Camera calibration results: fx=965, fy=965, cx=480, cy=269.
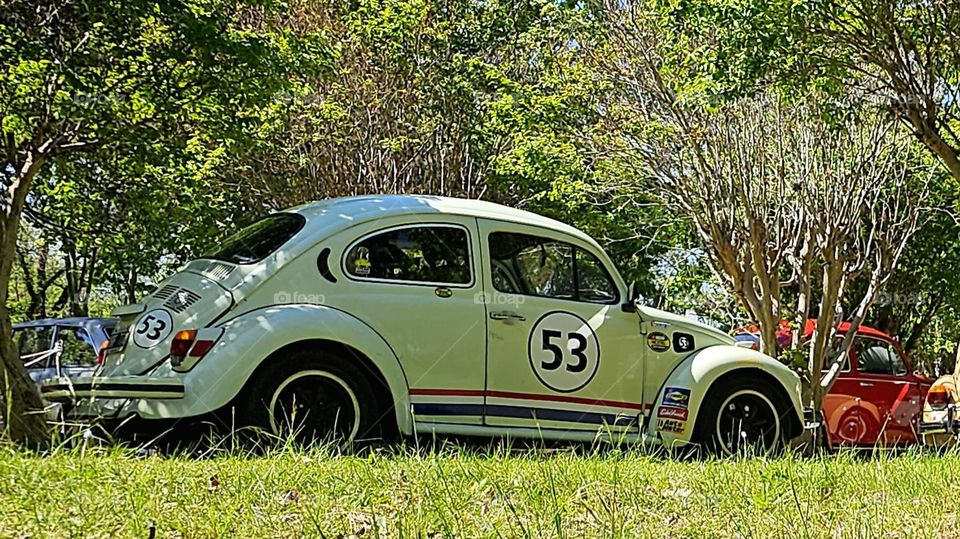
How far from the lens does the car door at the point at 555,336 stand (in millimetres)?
7387

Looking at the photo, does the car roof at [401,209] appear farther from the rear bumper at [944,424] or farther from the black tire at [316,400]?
the rear bumper at [944,424]

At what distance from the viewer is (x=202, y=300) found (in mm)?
6715

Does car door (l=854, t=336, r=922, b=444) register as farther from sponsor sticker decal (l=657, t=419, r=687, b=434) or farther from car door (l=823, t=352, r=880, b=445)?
sponsor sticker decal (l=657, t=419, r=687, b=434)

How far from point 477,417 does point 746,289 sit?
859cm

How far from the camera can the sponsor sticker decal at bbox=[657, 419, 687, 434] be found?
7859 mm

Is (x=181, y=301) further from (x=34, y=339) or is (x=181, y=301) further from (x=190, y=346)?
(x=34, y=339)

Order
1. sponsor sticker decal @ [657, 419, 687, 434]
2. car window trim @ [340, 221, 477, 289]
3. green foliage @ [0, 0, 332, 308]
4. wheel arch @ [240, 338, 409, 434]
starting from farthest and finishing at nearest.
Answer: green foliage @ [0, 0, 332, 308]
sponsor sticker decal @ [657, 419, 687, 434]
car window trim @ [340, 221, 477, 289]
wheel arch @ [240, 338, 409, 434]

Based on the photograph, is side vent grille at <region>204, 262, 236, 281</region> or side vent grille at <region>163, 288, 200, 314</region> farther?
side vent grille at <region>204, 262, 236, 281</region>

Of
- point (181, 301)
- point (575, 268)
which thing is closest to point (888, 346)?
point (575, 268)

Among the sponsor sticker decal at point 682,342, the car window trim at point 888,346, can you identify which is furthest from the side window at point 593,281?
the car window trim at point 888,346

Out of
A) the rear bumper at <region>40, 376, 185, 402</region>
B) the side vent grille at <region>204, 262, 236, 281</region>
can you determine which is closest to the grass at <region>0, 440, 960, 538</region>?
the rear bumper at <region>40, 376, 185, 402</region>

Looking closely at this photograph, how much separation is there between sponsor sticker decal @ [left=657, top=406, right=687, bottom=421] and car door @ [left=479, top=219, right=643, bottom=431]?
187mm

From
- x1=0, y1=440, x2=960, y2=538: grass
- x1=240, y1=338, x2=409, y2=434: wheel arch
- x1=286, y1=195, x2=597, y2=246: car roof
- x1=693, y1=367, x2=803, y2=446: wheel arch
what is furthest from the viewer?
x1=693, y1=367, x2=803, y2=446: wheel arch

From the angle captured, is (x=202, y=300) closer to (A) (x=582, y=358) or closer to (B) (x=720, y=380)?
(A) (x=582, y=358)
